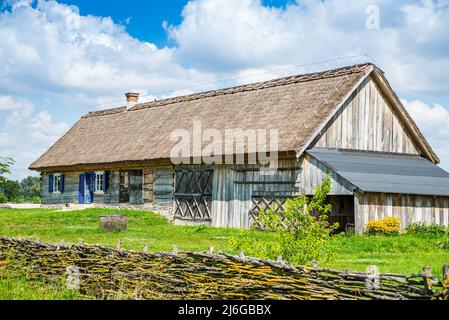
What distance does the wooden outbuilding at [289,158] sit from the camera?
24453mm

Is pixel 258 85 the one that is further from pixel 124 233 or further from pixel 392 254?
pixel 392 254

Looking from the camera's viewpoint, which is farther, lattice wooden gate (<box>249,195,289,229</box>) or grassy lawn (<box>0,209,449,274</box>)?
lattice wooden gate (<box>249,195,289,229</box>)

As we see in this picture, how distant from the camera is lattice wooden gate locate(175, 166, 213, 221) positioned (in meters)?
28.8

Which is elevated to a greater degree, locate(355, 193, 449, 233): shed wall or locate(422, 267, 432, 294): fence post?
locate(355, 193, 449, 233): shed wall

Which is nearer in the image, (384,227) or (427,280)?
(427,280)

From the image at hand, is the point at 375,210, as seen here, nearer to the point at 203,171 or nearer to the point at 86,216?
the point at 203,171

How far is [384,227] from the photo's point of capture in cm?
2245

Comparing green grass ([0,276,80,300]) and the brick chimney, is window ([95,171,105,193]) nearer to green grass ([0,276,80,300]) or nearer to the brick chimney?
the brick chimney

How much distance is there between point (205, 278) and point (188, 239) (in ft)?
39.6

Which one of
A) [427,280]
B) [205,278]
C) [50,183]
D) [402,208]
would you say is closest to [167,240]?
[402,208]

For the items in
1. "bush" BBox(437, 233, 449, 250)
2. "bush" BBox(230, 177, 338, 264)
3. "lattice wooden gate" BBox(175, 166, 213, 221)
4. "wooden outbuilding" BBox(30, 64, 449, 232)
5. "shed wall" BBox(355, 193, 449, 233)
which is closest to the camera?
"bush" BBox(230, 177, 338, 264)

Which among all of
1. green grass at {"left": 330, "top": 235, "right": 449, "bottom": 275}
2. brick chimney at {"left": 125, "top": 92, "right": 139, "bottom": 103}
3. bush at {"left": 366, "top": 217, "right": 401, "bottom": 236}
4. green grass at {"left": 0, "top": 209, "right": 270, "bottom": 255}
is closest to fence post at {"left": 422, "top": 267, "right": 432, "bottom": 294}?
green grass at {"left": 330, "top": 235, "right": 449, "bottom": 275}

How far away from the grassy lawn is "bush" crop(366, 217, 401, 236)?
744 mm
